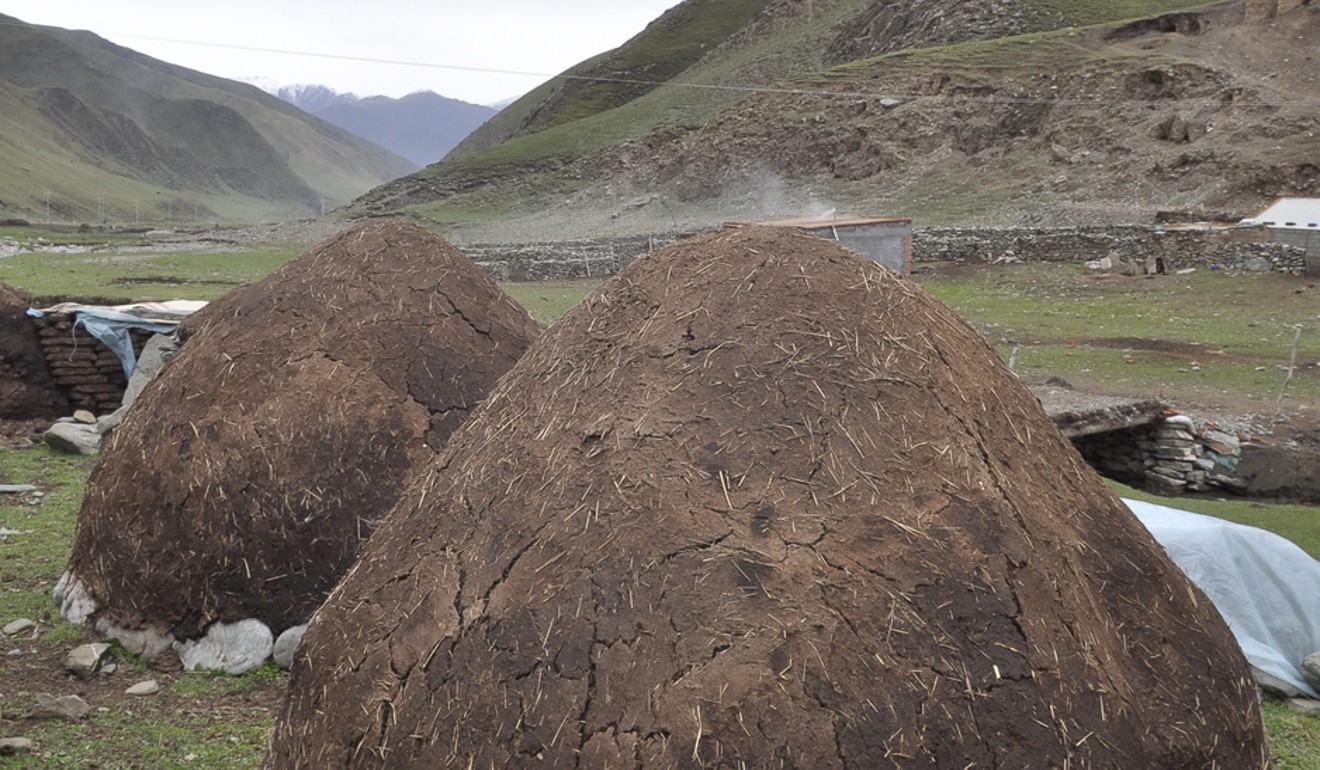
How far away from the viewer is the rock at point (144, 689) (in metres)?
6.65

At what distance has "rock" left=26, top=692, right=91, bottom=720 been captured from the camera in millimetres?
6281

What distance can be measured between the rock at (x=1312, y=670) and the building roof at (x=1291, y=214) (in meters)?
21.3

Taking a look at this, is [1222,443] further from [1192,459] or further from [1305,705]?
[1305,705]

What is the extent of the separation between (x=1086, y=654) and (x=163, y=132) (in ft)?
647

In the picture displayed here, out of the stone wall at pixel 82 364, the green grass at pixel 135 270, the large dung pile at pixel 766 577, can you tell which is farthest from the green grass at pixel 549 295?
the large dung pile at pixel 766 577

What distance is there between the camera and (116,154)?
13850 cm

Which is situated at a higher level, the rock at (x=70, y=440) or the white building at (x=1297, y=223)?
the rock at (x=70, y=440)

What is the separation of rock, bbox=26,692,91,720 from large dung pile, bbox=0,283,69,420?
9.08 meters

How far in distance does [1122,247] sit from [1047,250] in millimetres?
2107

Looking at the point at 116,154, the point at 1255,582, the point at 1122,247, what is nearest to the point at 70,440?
the point at 1255,582

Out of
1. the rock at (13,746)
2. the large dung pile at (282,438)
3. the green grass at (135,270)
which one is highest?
the large dung pile at (282,438)

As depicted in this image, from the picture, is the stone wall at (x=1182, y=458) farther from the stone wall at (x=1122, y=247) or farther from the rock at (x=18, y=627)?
the stone wall at (x=1122, y=247)

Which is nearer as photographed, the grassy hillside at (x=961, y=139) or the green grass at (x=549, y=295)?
the green grass at (x=549, y=295)

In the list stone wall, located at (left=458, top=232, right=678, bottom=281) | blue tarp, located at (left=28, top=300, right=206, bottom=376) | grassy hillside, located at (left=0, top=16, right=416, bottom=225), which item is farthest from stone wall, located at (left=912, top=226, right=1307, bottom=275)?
grassy hillside, located at (left=0, top=16, right=416, bottom=225)
